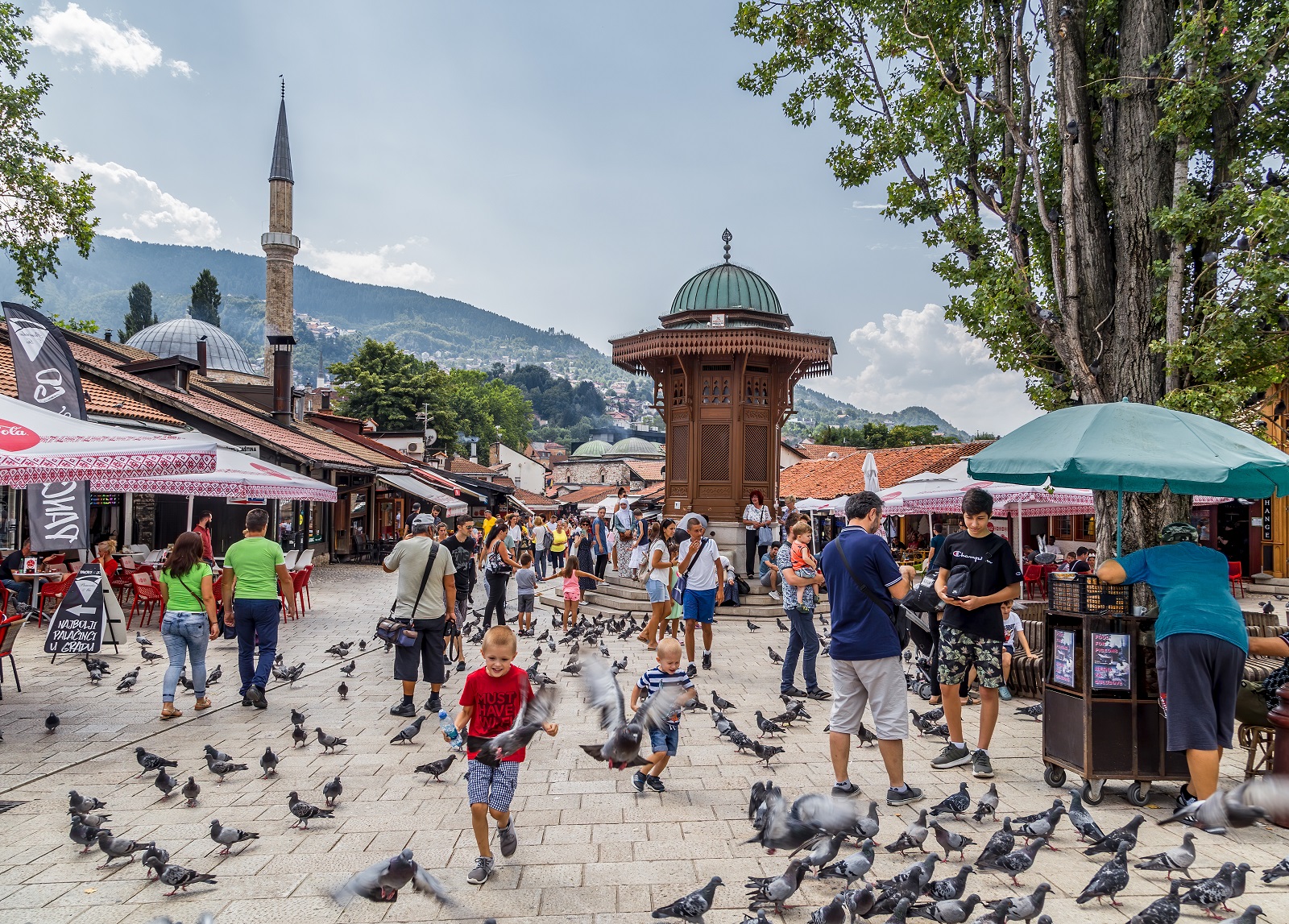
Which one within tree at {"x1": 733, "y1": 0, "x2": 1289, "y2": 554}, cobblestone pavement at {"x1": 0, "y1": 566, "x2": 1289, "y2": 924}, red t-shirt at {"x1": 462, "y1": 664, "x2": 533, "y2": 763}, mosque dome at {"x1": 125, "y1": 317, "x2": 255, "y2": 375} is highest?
mosque dome at {"x1": 125, "y1": 317, "x2": 255, "y2": 375}

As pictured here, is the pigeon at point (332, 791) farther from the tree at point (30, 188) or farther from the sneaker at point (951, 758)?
the tree at point (30, 188)

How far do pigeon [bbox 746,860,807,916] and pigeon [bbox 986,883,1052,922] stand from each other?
84cm

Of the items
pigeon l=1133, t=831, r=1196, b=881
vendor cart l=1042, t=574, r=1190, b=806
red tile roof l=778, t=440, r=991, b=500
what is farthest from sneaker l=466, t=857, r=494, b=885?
red tile roof l=778, t=440, r=991, b=500

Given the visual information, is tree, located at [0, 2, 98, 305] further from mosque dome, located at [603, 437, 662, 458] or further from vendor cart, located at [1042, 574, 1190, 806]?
mosque dome, located at [603, 437, 662, 458]

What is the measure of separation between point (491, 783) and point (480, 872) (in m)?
0.42

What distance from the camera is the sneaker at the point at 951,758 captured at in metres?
5.84

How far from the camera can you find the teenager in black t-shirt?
5602 mm

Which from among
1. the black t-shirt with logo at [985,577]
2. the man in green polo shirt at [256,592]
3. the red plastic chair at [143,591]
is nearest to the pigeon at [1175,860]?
the black t-shirt with logo at [985,577]

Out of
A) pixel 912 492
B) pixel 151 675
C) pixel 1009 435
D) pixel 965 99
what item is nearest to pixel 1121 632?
pixel 1009 435

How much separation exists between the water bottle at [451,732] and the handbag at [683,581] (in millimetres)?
3033

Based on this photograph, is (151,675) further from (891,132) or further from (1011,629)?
(891,132)

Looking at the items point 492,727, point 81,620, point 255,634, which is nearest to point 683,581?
point 255,634

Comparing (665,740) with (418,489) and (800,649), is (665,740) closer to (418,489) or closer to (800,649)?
(800,649)

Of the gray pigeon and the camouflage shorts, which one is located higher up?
the camouflage shorts
